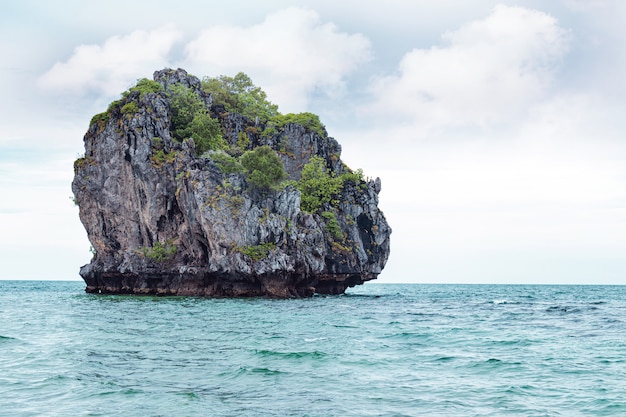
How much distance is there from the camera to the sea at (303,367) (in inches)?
597

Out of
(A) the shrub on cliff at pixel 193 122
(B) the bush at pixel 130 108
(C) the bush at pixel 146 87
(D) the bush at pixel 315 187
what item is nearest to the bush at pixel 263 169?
(D) the bush at pixel 315 187

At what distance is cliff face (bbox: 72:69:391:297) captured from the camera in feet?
180

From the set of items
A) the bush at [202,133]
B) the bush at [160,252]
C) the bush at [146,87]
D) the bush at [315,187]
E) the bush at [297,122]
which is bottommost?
the bush at [160,252]

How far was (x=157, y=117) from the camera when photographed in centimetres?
6138

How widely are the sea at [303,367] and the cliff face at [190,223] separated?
1950cm

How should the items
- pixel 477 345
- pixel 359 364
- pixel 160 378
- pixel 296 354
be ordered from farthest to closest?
pixel 477 345 < pixel 296 354 < pixel 359 364 < pixel 160 378

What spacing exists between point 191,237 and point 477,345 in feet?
122

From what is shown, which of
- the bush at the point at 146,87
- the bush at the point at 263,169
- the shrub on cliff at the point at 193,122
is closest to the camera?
the bush at the point at 263,169

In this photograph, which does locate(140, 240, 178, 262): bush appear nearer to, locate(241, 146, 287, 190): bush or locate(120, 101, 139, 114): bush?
locate(241, 146, 287, 190): bush

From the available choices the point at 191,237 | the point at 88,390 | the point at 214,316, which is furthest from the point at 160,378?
the point at 191,237

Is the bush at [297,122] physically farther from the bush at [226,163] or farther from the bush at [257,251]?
the bush at [257,251]

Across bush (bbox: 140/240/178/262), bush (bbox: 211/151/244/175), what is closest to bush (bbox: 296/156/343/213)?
bush (bbox: 211/151/244/175)

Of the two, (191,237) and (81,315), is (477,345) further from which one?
(191,237)

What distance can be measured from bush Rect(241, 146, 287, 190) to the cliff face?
70 centimetres
